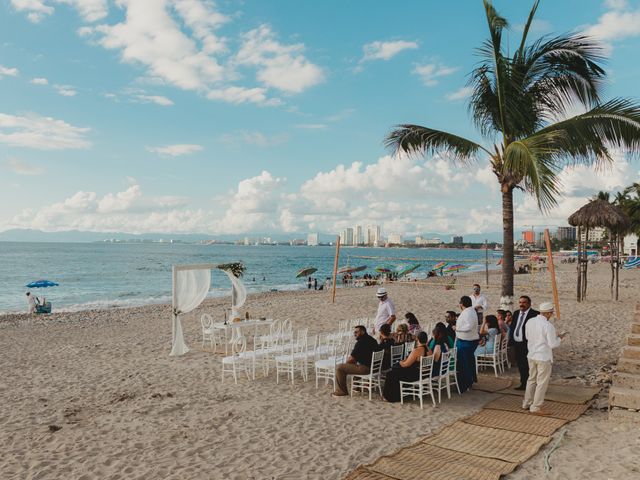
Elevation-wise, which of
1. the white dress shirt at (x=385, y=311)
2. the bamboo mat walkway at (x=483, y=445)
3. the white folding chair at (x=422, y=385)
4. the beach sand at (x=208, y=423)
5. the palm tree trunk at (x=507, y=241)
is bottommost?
the beach sand at (x=208, y=423)

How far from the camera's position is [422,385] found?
22.9 ft

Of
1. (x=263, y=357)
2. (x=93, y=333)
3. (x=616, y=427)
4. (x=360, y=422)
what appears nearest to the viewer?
(x=616, y=427)

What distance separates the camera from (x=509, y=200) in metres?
10.2

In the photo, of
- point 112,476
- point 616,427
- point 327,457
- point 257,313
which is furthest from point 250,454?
point 257,313

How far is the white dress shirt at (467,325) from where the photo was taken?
776cm

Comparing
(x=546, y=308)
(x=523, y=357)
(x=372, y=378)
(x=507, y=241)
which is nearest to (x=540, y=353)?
(x=546, y=308)

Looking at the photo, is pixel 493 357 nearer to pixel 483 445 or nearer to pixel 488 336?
pixel 488 336

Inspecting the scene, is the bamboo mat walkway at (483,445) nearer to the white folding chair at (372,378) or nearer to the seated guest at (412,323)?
the white folding chair at (372,378)

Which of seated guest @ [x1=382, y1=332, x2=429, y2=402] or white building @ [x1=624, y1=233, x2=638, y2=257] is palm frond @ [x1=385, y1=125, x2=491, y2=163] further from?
white building @ [x1=624, y1=233, x2=638, y2=257]

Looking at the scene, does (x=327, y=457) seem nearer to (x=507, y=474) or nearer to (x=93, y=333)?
(x=507, y=474)

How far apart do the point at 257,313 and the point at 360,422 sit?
13.7m

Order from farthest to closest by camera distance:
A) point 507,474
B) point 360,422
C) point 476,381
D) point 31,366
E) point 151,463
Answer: point 31,366, point 476,381, point 360,422, point 151,463, point 507,474

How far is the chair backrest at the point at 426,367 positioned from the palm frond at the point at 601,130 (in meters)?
5.10

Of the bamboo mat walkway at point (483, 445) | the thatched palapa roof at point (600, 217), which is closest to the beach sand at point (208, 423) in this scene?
the bamboo mat walkway at point (483, 445)
